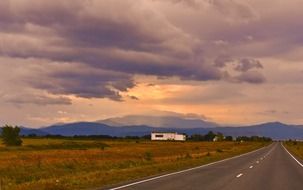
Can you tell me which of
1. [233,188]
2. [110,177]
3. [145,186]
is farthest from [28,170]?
[233,188]

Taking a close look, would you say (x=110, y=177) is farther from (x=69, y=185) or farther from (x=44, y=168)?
(x=44, y=168)

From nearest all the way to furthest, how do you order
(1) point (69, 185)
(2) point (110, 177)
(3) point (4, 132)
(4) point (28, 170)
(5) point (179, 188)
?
(5) point (179, 188) → (1) point (69, 185) → (2) point (110, 177) → (4) point (28, 170) → (3) point (4, 132)

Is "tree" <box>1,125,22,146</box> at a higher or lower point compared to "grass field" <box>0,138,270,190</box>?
higher

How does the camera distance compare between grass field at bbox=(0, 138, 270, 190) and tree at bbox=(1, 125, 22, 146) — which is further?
tree at bbox=(1, 125, 22, 146)

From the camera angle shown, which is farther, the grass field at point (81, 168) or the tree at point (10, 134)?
the tree at point (10, 134)

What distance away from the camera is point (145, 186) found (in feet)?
66.2

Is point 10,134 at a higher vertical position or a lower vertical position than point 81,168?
higher

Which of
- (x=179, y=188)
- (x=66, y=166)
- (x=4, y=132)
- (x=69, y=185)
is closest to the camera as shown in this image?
(x=179, y=188)

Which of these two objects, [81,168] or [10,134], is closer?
[81,168]

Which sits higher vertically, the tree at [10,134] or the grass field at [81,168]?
the tree at [10,134]

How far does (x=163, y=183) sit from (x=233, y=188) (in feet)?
10.9

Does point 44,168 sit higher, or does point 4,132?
point 4,132

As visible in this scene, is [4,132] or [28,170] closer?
[28,170]

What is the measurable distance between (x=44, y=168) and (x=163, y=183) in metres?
16.9
